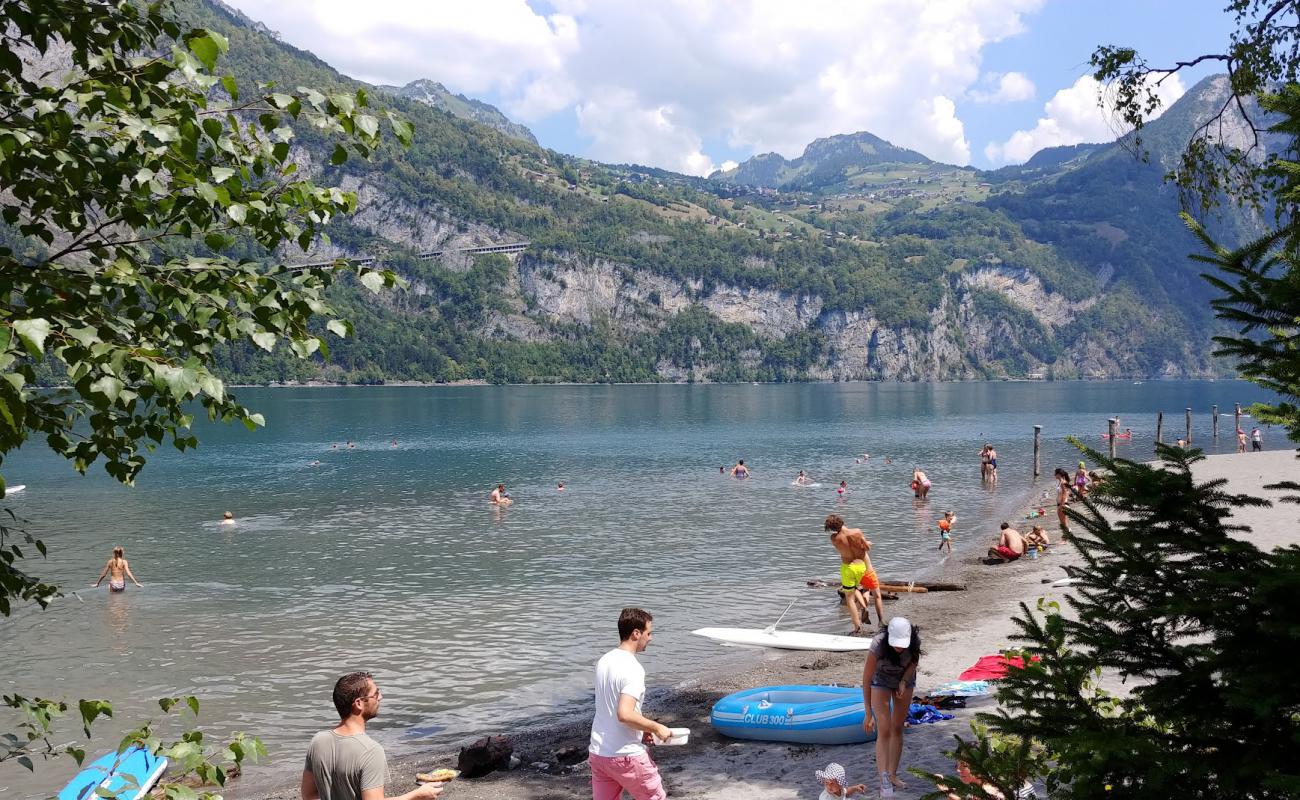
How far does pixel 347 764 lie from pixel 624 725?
8.11 feet

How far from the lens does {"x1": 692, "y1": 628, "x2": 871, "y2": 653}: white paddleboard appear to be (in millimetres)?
19781

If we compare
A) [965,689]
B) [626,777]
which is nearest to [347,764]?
[626,777]

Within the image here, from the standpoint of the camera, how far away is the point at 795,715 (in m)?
13.1

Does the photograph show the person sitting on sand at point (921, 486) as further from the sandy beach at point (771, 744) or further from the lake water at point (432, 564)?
the sandy beach at point (771, 744)

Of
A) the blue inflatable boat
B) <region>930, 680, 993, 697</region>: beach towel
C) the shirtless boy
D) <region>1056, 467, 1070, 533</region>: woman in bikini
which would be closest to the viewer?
<region>1056, 467, 1070, 533</region>: woman in bikini

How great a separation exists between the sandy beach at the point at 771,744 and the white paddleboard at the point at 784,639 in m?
0.43

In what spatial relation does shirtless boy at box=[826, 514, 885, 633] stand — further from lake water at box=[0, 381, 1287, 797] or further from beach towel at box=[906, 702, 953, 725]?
beach towel at box=[906, 702, 953, 725]

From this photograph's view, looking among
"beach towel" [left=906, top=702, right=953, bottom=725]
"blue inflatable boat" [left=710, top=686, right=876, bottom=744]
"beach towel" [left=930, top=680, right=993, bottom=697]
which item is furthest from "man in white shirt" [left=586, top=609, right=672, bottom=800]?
"beach towel" [left=930, top=680, right=993, bottom=697]

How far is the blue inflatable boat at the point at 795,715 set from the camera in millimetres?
12836

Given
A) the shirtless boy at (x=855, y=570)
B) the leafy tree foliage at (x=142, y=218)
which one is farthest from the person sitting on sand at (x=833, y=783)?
the shirtless boy at (x=855, y=570)

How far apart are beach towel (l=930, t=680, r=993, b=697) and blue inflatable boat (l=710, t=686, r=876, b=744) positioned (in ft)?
5.06

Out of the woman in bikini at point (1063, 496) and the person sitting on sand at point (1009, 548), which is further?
the person sitting on sand at point (1009, 548)

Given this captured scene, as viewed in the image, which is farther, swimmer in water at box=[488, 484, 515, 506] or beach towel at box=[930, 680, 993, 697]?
swimmer in water at box=[488, 484, 515, 506]

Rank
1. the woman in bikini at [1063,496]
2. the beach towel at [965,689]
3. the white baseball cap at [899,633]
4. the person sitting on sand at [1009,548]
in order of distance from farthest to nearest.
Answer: the person sitting on sand at [1009,548], the beach towel at [965,689], the white baseball cap at [899,633], the woman in bikini at [1063,496]
